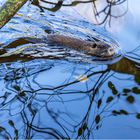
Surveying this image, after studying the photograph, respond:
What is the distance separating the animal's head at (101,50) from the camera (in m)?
4.29

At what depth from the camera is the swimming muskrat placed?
4305mm

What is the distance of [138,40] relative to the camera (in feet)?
14.6

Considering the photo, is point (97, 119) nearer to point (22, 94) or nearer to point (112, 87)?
point (112, 87)

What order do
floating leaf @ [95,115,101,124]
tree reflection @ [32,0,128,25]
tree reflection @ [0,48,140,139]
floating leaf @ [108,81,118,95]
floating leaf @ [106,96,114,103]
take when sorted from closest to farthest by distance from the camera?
tree reflection @ [0,48,140,139]
floating leaf @ [95,115,101,124]
floating leaf @ [106,96,114,103]
floating leaf @ [108,81,118,95]
tree reflection @ [32,0,128,25]

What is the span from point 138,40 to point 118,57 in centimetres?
40

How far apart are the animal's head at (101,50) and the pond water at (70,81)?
0.10 meters

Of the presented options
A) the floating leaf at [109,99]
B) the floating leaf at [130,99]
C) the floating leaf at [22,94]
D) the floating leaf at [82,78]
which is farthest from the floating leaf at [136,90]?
the floating leaf at [22,94]

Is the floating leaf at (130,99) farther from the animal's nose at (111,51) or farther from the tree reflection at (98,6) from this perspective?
the tree reflection at (98,6)

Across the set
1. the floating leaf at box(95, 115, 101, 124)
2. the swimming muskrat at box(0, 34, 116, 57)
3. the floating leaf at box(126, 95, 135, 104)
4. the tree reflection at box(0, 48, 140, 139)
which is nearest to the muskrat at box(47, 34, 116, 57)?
the swimming muskrat at box(0, 34, 116, 57)

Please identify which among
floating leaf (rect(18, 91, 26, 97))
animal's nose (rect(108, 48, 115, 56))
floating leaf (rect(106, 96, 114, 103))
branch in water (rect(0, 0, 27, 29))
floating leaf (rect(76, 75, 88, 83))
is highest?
branch in water (rect(0, 0, 27, 29))

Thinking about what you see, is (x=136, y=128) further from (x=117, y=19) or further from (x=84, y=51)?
(x=117, y=19)

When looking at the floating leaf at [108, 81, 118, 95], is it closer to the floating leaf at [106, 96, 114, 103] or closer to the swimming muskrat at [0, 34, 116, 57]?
the floating leaf at [106, 96, 114, 103]

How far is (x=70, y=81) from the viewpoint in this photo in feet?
11.9

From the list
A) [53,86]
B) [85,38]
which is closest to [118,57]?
[85,38]
